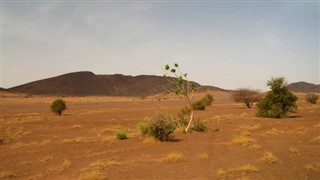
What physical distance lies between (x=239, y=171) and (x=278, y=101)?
2444 cm

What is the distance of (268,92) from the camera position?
3575 cm

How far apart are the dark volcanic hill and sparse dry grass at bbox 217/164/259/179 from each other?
15413 cm

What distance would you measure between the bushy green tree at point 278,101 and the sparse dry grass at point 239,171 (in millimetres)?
23119

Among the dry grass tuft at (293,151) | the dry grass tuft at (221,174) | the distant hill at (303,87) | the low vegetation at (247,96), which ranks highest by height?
the distant hill at (303,87)

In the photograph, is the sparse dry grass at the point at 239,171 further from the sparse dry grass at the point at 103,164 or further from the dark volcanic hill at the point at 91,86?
the dark volcanic hill at the point at 91,86

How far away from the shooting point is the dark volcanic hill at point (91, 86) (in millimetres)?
167000

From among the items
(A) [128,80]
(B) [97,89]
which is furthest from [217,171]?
(A) [128,80]

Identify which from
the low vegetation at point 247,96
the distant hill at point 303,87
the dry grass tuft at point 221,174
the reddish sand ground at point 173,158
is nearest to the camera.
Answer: the dry grass tuft at point 221,174

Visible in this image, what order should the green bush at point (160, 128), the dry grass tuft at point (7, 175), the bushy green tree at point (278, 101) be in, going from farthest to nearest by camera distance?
1. the bushy green tree at point (278, 101)
2. the green bush at point (160, 128)
3. the dry grass tuft at point (7, 175)

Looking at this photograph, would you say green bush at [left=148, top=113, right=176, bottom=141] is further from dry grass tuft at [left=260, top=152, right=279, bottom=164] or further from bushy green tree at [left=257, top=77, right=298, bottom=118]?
bushy green tree at [left=257, top=77, right=298, bottom=118]

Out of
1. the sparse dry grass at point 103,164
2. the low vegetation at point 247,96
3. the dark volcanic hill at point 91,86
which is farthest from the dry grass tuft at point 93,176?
the dark volcanic hill at point 91,86

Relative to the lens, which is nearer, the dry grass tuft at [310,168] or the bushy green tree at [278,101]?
the dry grass tuft at [310,168]

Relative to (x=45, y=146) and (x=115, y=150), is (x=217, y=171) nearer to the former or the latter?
(x=115, y=150)

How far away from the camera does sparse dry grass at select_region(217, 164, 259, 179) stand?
11.3m
